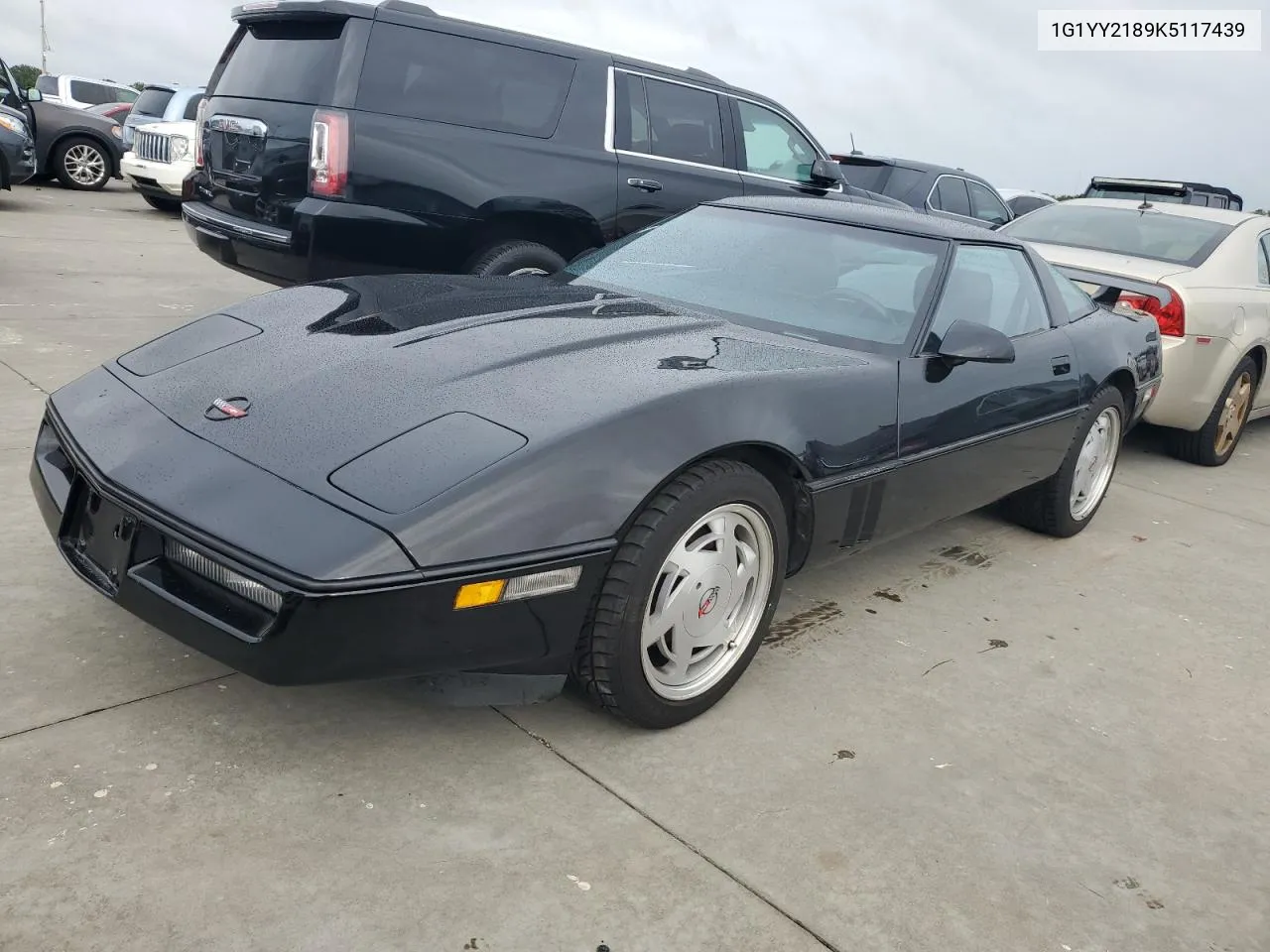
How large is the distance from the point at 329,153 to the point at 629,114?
1722mm

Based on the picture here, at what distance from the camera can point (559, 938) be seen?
1.95 metres

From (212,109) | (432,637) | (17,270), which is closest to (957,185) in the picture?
(212,109)

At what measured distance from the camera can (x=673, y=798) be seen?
2.40m

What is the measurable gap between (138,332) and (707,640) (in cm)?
489

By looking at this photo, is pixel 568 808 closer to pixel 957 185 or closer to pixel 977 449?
pixel 977 449

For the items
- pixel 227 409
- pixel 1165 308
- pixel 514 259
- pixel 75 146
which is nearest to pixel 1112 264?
pixel 1165 308

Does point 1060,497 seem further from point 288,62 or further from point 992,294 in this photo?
point 288,62

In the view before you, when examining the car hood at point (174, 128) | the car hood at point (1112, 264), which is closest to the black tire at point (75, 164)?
the car hood at point (174, 128)

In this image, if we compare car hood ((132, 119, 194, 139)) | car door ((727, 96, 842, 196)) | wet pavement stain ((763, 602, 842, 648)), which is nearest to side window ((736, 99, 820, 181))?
car door ((727, 96, 842, 196))

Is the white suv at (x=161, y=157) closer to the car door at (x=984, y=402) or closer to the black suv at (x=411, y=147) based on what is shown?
the black suv at (x=411, y=147)

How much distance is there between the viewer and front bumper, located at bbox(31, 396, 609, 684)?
6.73 ft

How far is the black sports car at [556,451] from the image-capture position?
6.97 feet

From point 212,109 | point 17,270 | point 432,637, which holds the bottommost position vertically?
point 17,270

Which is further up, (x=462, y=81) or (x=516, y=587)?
(x=462, y=81)
